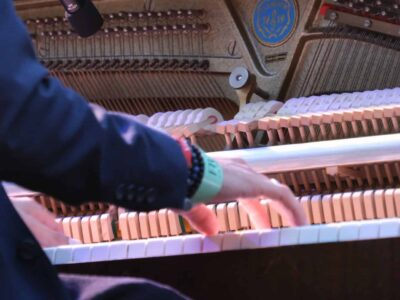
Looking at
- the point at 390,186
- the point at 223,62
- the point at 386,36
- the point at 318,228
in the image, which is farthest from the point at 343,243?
the point at 223,62

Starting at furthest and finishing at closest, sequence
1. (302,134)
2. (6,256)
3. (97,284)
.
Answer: (302,134), (97,284), (6,256)

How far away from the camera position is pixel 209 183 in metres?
1.47

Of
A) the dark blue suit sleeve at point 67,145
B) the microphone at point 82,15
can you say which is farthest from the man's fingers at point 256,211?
the microphone at point 82,15

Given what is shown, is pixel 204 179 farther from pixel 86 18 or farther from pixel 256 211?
pixel 86 18

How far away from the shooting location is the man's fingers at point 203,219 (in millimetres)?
1664

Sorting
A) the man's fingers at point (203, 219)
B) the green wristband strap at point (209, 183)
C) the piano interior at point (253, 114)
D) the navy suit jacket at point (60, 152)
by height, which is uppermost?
the navy suit jacket at point (60, 152)

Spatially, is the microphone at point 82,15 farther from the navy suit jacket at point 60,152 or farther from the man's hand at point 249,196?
the navy suit jacket at point 60,152

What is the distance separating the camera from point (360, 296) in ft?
5.36

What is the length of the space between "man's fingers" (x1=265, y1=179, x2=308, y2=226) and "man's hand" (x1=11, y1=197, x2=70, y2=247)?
39 centimetres

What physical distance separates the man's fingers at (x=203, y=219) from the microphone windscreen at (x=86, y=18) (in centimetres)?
177

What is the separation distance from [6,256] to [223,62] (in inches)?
92.8

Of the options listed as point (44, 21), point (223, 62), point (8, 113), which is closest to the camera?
point (8, 113)

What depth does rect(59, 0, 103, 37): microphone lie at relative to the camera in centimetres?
333

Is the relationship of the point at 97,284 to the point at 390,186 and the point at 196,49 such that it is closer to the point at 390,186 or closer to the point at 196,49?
the point at 390,186
